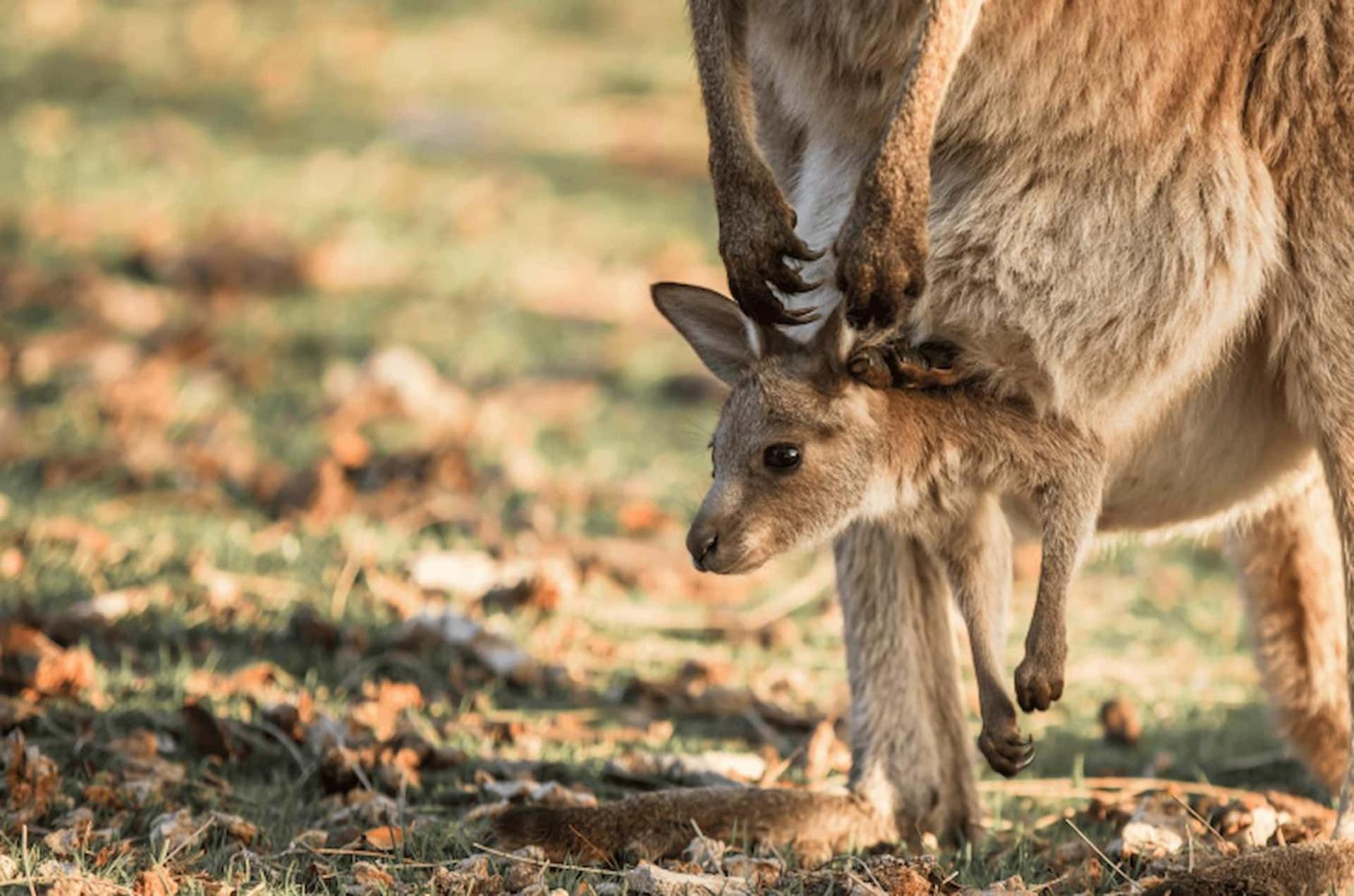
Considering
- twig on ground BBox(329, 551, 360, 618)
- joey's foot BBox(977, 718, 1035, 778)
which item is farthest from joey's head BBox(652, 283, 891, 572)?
twig on ground BBox(329, 551, 360, 618)

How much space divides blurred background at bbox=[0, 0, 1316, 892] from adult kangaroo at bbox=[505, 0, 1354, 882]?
2.01 ft

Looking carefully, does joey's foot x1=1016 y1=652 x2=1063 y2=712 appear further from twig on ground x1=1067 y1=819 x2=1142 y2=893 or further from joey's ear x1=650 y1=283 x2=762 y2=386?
joey's ear x1=650 y1=283 x2=762 y2=386

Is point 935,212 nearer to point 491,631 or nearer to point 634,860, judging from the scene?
point 634,860

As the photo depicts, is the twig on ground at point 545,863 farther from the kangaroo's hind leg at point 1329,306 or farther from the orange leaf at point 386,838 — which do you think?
the kangaroo's hind leg at point 1329,306

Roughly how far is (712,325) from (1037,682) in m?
0.77

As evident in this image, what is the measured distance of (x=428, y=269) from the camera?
6.93 m

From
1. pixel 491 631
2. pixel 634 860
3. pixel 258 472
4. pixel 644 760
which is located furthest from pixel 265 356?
pixel 634 860

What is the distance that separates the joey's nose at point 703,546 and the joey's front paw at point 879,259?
44cm

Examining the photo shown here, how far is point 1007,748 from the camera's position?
2830 millimetres

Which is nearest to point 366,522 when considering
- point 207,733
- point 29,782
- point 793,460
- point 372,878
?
point 207,733

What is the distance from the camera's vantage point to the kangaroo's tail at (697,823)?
2846 millimetres

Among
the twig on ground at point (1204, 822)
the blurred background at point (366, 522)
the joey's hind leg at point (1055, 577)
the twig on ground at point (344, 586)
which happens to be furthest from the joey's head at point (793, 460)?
the twig on ground at point (344, 586)

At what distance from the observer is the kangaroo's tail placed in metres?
2.85

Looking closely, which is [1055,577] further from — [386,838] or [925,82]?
[386,838]
